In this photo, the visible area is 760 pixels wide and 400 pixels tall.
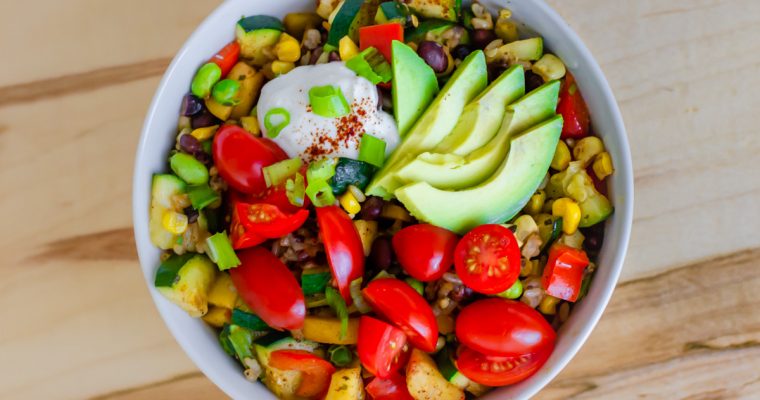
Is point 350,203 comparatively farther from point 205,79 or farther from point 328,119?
point 205,79

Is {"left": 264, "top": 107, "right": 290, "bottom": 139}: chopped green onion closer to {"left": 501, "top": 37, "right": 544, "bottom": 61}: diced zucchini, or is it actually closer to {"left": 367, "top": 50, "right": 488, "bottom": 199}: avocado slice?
{"left": 367, "top": 50, "right": 488, "bottom": 199}: avocado slice

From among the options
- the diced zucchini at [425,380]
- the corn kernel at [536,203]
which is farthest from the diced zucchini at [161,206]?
the corn kernel at [536,203]

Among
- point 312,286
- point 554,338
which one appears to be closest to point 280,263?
point 312,286

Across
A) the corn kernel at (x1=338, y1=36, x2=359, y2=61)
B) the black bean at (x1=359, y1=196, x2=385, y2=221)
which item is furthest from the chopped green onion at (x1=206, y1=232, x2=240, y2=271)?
the corn kernel at (x1=338, y1=36, x2=359, y2=61)

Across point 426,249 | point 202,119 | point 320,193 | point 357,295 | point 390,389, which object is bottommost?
point 390,389

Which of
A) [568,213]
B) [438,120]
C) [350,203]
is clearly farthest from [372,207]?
[568,213]

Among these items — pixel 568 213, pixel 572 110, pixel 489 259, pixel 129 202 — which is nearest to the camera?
pixel 489 259

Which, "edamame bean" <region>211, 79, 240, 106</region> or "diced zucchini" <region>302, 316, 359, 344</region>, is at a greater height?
"edamame bean" <region>211, 79, 240, 106</region>
